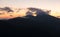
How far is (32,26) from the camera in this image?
1648 cm

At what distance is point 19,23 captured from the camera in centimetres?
1526

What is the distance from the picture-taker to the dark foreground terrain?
14.9 meters

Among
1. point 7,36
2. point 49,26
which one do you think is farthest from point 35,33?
point 7,36

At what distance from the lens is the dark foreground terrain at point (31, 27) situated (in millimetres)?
14945

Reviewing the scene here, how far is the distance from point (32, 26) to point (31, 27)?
38cm

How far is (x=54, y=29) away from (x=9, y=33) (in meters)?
4.69

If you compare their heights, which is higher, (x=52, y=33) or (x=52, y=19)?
(x=52, y=19)

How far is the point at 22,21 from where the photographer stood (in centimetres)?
1495

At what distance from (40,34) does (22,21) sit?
289cm

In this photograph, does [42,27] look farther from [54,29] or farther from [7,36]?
[7,36]

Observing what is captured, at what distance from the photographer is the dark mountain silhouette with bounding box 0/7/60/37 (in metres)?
14.9

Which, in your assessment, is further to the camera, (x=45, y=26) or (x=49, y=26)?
(x=45, y=26)

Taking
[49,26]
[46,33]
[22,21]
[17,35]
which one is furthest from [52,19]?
[17,35]

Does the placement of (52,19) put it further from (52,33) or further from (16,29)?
(16,29)
